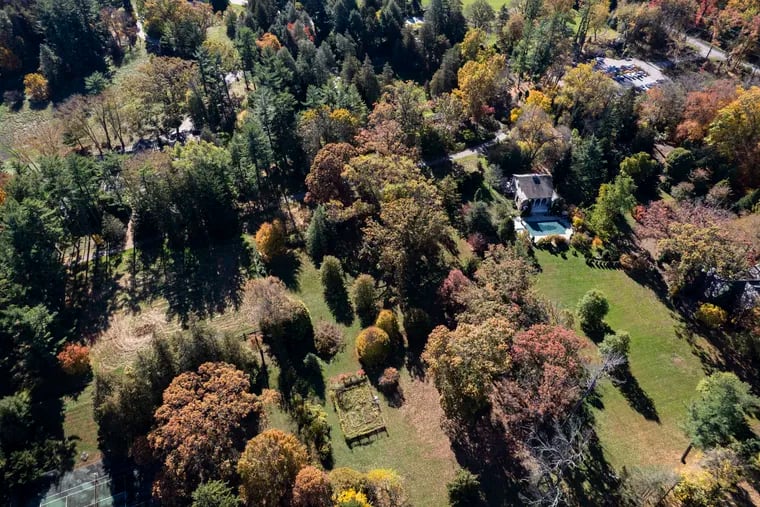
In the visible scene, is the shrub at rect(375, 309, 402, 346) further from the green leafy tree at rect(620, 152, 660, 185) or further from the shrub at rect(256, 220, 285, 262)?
the green leafy tree at rect(620, 152, 660, 185)

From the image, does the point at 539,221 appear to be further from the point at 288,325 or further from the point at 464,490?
the point at 464,490

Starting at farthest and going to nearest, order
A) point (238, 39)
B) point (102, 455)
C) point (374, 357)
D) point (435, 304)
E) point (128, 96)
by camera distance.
Answer: 1. point (238, 39)
2. point (128, 96)
3. point (435, 304)
4. point (374, 357)
5. point (102, 455)

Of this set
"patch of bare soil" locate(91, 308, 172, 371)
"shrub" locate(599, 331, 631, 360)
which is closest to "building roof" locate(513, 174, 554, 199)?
"shrub" locate(599, 331, 631, 360)

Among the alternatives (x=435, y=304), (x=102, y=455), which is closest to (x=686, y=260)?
(x=435, y=304)

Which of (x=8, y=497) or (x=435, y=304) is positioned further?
(x=435, y=304)

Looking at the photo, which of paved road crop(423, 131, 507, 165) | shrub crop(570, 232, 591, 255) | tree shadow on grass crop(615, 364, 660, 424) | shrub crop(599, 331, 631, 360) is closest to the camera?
tree shadow on grass crop(615, 364, 660, 424)

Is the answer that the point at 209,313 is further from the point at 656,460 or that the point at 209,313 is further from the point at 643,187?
the point at 643,187
